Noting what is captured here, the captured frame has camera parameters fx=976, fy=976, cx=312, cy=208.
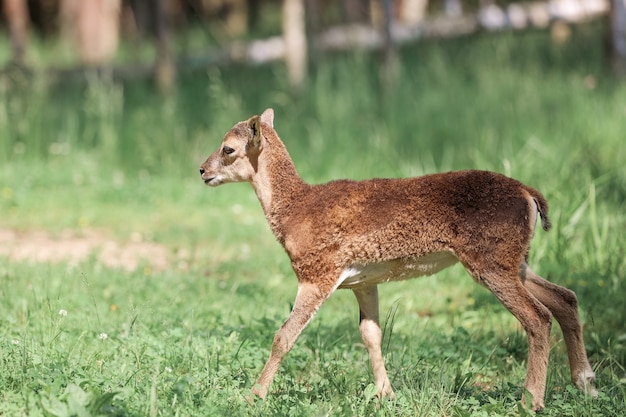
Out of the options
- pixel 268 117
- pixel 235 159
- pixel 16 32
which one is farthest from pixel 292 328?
pixel 16 32

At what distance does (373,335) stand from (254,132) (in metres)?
1.35

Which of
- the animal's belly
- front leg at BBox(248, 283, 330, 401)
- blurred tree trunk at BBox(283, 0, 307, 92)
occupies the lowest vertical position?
front leg at BBox(248, 283, 330, 401)

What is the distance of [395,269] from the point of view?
546 cm

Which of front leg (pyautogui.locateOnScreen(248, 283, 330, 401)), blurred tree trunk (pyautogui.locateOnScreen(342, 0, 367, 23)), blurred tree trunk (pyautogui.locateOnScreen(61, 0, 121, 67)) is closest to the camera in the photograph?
front leg (pyautogui.locateOnScreen(248, 283, 330, 401))

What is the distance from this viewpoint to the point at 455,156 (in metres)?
10.9

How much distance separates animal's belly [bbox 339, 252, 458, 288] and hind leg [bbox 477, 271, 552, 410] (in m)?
0.28

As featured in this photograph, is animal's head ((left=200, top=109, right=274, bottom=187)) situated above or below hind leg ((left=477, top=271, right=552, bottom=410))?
above

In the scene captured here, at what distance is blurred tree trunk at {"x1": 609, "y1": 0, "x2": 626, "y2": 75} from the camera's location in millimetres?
13016

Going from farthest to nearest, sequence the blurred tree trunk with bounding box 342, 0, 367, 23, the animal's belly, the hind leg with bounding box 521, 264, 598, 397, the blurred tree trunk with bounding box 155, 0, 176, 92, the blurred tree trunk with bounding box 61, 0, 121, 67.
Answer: the blurred tree trunk with bounding box 342, 0, 367, 23 < the blurred tree trunk with bounding box 61, 0, 121, 67 < the blurred tree trunk with bounding box 155, 0, 176, 92 < the hind leg with bounding box 521, 264, 598, 397 < the animal's belly

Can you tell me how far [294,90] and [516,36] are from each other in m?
5.11

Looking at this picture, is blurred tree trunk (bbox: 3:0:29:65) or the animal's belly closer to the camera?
the animal's belly

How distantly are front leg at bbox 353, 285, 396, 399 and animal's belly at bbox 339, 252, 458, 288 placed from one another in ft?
0.80

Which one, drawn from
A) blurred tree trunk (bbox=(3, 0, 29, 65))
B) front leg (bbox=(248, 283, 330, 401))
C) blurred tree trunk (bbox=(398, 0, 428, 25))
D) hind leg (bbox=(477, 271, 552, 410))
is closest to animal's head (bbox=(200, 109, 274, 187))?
front leg (bbox=(248, 283, 330, 401))

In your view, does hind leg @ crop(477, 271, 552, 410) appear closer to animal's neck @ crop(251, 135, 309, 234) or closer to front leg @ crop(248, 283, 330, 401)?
front leg @ crop(248, 283, 330, 401)
